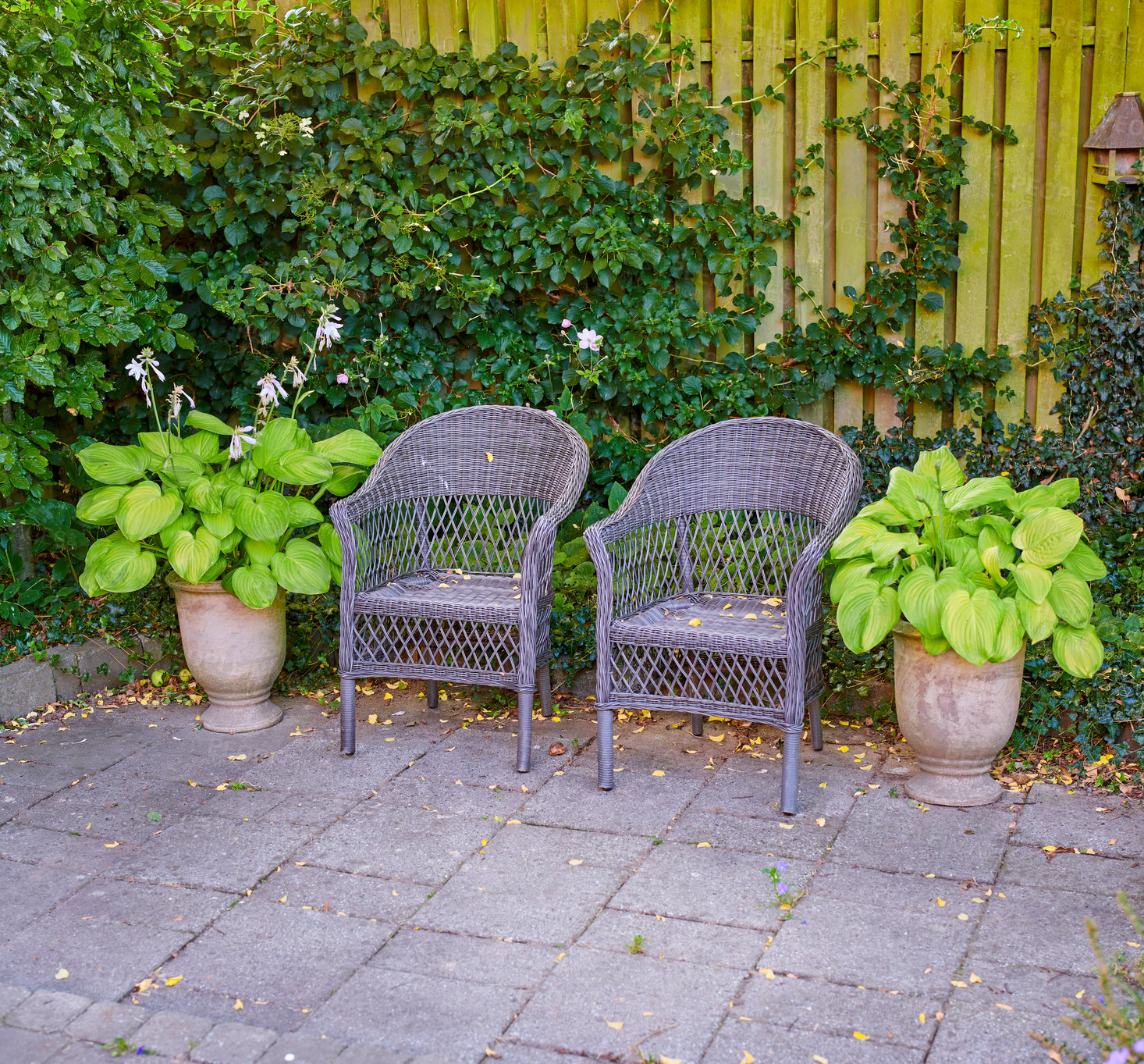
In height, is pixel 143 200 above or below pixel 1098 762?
above

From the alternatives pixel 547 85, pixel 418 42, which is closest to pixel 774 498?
pixel 547 85

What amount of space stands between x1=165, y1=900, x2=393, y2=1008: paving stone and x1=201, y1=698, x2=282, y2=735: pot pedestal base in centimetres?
113

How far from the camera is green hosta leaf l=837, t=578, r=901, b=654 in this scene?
2.85m

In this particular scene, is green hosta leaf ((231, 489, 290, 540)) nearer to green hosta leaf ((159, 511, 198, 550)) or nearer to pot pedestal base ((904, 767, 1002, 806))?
green hosta leaf ((159, 511, 198, 550))

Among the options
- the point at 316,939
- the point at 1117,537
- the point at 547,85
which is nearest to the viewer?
the point at 316,939

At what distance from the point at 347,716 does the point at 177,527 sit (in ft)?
2.47

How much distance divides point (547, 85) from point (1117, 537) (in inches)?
98.6

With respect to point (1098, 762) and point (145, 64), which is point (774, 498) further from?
point (145, 64)

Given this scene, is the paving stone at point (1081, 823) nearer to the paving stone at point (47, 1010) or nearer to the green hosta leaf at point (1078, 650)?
the green hosta leaf at point (1078, 650)

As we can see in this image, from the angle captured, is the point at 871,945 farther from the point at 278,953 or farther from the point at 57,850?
the point at 57,850

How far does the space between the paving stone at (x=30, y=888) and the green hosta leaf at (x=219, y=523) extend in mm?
1046

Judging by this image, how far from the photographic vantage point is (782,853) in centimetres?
279

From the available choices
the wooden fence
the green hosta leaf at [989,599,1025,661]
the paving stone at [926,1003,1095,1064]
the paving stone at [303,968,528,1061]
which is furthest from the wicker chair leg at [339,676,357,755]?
the wooden fence

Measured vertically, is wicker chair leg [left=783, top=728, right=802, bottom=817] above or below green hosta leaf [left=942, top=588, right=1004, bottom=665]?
below
